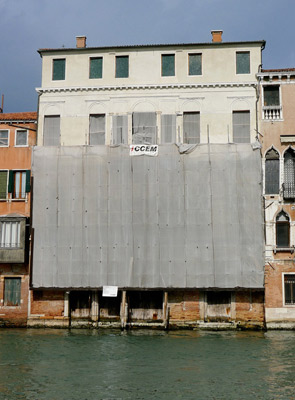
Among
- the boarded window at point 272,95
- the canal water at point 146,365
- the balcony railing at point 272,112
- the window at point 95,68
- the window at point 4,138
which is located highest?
the window at point 95,68

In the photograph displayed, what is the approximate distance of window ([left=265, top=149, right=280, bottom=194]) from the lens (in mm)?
28594

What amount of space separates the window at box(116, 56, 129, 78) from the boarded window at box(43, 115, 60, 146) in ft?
13.6

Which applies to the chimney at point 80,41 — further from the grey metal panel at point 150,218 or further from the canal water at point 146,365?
the canal water at point 146,365

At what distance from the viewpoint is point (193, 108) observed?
1169 inches

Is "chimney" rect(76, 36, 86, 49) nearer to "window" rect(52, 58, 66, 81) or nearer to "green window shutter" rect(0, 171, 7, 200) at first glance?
"window" rect(52, 58, 66, 81)

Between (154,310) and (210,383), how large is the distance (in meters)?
12.0

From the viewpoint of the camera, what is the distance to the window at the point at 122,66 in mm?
30406

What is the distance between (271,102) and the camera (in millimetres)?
29422

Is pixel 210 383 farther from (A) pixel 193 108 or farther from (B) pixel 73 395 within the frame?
(A) pixel 193 108

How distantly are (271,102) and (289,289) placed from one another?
985 centimetres

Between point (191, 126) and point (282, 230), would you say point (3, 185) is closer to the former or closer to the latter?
point (191, 126)

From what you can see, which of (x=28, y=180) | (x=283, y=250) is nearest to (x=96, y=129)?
(x=28, y=180)

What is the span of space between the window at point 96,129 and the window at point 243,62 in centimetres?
783

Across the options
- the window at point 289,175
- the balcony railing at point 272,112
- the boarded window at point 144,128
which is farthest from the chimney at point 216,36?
the window at point 289,175
